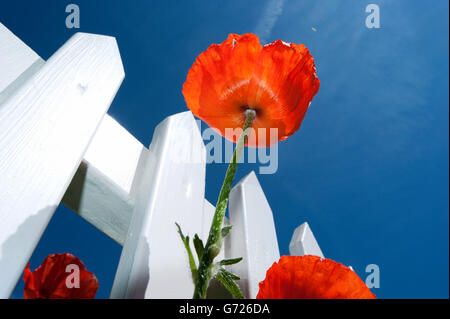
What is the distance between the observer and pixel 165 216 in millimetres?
701

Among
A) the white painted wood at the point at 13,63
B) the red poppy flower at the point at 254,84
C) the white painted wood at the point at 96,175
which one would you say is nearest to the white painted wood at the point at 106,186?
the white painted wood at the point at 96,175

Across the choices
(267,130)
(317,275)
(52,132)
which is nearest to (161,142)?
(52,132)

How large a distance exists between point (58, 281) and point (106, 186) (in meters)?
0.29

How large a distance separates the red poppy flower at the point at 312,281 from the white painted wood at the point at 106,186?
0.43 meters

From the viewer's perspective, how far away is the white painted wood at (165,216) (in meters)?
0.58

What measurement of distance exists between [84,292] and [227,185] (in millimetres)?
259

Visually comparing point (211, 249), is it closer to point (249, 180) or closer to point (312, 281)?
point (312, 281)

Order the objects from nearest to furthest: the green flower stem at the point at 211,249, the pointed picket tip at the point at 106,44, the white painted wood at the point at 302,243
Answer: the green flower stem at the point at 211,249
the pointed picket tip at the point at 106,44
the white painted wood at the point at 302,243

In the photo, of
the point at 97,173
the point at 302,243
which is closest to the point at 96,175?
the point at 97,173

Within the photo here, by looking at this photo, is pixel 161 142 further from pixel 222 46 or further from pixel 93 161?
pixel 222 46

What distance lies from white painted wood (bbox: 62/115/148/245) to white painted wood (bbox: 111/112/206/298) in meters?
0.04

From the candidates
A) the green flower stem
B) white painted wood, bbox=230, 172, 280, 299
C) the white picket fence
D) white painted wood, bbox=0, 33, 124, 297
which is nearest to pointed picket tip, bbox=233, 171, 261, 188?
white painted wood, bbox=230, 172, 280, 299

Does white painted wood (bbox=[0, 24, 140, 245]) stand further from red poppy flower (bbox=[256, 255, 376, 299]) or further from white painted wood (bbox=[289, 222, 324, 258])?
white painted wood (bbox=[289, 222, 324, 258])

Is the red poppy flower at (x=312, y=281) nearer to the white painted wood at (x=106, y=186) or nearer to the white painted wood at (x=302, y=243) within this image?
the white painted wood at (x=106, y=186)
